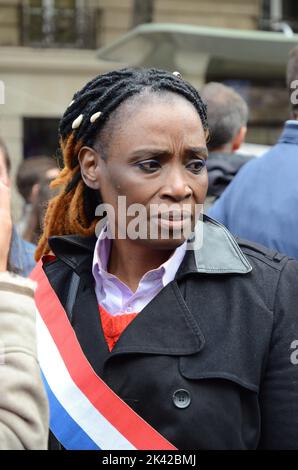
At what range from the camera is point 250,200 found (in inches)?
135

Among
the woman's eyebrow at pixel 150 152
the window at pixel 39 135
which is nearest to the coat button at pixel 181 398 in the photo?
the woman's eyebrow at pixel 150 152

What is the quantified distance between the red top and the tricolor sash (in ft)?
0.29

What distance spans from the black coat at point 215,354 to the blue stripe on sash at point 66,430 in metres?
0.14

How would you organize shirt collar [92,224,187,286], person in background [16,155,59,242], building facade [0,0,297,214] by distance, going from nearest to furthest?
shirt collar [92,224,187,286] < person in background [16,155,59,242] < building facade [0,0,297,214]

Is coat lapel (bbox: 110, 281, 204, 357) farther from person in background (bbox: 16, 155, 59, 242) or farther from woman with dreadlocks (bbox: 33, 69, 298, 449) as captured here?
person in background (bbox: 16, 155, 59, 242)

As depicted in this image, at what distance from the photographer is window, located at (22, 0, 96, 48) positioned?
50.3ft

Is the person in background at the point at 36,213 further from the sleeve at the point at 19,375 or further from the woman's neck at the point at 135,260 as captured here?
the sleeve at the point at 19,375

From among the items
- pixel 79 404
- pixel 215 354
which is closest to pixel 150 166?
pixel 215 354

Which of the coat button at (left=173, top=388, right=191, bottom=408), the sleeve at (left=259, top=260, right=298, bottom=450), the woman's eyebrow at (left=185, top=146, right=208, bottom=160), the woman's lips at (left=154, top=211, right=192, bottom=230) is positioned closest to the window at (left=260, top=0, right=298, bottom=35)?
the woman's eyebrow at (left=185, top=146, right=208, bottom=160)

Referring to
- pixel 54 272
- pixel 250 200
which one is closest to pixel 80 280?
pixel 54 272

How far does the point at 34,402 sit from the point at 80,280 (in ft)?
2.38

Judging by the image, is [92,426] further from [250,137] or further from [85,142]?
[250,137]

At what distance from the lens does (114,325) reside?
2422 millimetres

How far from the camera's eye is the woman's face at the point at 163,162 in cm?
235
